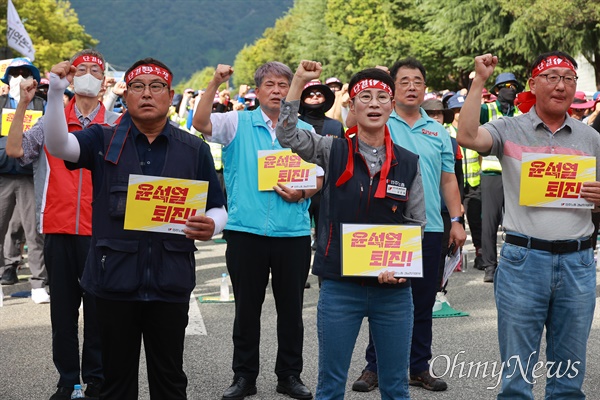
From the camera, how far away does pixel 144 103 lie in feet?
16.8

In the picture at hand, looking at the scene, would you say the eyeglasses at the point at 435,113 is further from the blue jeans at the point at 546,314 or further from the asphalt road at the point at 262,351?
the blue jeans at the point at 546,314

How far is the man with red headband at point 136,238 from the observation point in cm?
507

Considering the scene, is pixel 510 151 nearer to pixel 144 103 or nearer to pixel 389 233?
pixel 389 233

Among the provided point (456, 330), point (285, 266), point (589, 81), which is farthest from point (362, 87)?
point (589, 81)

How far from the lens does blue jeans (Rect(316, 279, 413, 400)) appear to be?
5.29 m

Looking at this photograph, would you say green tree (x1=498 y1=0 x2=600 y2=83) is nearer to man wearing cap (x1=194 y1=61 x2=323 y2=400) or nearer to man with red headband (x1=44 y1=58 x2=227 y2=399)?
man wearing cap (x1=194 y1=61 x2=323 y2=400)

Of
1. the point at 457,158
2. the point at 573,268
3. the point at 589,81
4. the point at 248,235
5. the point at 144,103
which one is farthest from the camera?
the point at 589,81

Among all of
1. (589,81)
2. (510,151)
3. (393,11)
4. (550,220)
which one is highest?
(393,11)

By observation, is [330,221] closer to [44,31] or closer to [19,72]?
[19,72]

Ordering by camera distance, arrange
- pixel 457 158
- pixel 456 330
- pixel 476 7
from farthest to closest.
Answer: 1. pixel 476 7
2. pixel 456 330
3. pixel 457 158

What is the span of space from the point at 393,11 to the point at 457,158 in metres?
51.6

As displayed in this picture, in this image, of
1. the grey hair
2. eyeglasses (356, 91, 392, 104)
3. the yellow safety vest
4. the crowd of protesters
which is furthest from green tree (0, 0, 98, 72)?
eyeglasses (356, 91, 392, 104)

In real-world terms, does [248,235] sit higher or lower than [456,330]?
higher

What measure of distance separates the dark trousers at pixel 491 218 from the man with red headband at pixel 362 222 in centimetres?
708
